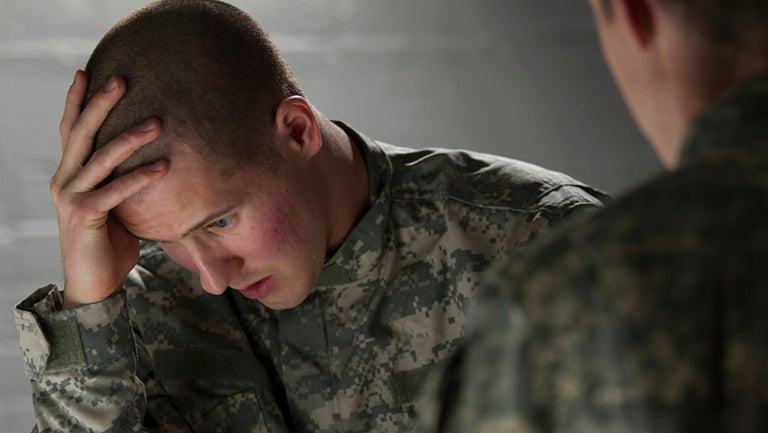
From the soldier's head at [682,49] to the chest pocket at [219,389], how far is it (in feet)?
3.82

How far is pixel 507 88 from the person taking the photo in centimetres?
293

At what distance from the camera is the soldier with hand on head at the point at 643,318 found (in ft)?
1.86

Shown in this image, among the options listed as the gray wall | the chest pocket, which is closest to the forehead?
the chest pocket

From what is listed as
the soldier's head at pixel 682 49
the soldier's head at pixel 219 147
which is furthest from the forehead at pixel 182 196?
the soldier's head at pixel 682 49

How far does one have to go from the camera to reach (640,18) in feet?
2.28

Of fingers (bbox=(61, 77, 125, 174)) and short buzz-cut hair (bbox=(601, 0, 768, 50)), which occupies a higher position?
short buzz-cut hair (bbox=(601, 0, 768, 50))

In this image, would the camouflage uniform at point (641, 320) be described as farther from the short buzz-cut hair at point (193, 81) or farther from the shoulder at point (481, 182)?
the shoulder at point (481, 182)

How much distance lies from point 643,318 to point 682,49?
8.1 inches

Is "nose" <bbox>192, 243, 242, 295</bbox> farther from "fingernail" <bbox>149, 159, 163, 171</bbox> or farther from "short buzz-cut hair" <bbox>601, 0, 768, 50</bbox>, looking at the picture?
"short buzz-cut hair" <bbox>601, 0, 768, 50</bbox>

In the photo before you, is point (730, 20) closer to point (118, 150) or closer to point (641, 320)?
point (641, 320)

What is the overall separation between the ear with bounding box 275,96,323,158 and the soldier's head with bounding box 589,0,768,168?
38.0 inches

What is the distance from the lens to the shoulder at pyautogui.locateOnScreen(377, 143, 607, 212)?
1.77 m

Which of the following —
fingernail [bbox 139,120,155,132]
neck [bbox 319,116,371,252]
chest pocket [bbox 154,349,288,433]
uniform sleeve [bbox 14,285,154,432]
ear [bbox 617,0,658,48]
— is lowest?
chest pocket [bbox 154,349,288,433]

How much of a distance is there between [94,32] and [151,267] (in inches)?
46.7
